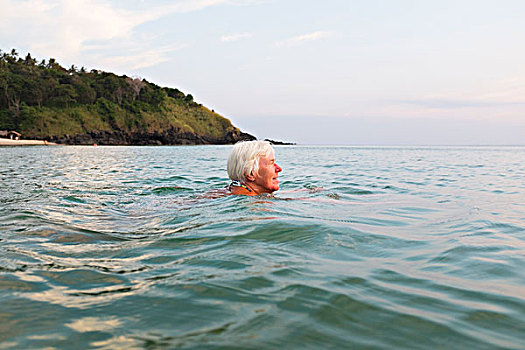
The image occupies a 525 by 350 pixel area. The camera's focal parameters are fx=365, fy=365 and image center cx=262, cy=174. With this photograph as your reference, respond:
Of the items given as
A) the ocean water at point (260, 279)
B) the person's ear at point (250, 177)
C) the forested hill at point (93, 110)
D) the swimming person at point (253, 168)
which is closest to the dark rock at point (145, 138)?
the forested hill at point (93, 110)

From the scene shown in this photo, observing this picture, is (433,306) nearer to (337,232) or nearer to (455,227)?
(337,232)

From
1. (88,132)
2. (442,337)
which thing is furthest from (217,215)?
(88,132)

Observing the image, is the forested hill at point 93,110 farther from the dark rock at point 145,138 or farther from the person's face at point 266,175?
the person's face at point 266,175

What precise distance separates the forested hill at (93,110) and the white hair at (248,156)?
91057 millimetres

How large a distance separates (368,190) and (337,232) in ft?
16.2

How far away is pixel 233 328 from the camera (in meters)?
1.82

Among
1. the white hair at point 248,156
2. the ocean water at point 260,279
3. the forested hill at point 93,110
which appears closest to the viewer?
the ocean water at point 260,279

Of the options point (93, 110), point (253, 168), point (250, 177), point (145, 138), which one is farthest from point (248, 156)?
point (93, 110)

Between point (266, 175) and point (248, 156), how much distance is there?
420 millimetres

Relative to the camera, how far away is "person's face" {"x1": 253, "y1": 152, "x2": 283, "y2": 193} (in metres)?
5.77

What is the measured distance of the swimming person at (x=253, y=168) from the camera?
5754 millimetres

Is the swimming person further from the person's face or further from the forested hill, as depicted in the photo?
the forested hill

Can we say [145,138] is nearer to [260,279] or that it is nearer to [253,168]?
[253,168]

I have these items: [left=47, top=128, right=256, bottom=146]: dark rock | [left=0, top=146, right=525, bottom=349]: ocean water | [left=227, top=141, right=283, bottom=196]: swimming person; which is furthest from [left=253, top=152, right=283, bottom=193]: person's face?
[left=47, top=128, right=256, bottom=146]: dark rock
